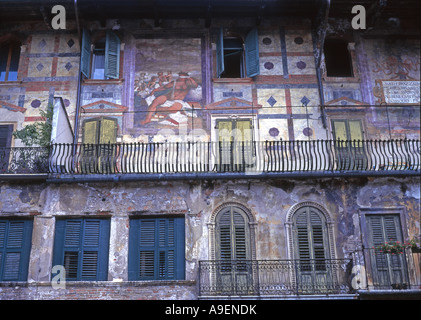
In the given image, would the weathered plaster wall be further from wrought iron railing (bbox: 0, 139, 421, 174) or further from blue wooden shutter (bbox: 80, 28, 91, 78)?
blue wooden shutter (bbox: 80, 28, 91, 78)

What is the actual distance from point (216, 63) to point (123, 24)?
3.26m

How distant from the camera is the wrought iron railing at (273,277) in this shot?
14062 millimetres

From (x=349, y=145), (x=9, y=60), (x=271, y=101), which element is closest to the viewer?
(x=349, y=145)

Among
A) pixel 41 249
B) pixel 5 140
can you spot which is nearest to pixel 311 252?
pixel 41 249

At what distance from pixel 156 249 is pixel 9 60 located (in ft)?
26.1

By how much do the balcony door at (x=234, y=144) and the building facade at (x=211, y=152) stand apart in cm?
4

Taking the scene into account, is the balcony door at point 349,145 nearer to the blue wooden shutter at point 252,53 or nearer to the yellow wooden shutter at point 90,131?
the blue wooden shutter at point 252,53

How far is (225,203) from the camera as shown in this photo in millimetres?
15211

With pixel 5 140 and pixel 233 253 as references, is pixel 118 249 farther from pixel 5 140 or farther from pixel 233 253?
pixel 5 140

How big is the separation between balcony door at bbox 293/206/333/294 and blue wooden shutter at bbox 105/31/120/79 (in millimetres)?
6950

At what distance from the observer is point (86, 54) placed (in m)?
17.3

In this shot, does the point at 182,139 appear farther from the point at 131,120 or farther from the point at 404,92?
the point at 404,92

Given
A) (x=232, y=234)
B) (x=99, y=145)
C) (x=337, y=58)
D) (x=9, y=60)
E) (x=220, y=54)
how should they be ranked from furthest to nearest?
(x=337, y=58) → (x=9, y=60) → (x=220, y=54) → (x=99, y=145) → (x=232, y=234)

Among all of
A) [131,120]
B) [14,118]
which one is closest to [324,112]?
[131,120]
